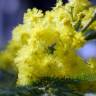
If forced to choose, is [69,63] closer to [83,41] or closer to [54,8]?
[83,41]

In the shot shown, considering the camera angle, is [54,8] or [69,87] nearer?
[69,87]

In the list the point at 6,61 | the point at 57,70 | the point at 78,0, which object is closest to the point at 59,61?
the point at 57,70

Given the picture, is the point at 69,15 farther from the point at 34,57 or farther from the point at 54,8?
the point at 34,57

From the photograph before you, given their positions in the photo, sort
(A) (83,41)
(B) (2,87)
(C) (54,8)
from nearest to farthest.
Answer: (B) (2,87)
(A) (83,41)
(C) (54,8)

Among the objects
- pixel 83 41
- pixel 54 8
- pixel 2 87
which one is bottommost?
pixel 2 87

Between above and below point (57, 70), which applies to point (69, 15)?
above

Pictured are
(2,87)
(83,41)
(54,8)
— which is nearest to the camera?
(2,87)
